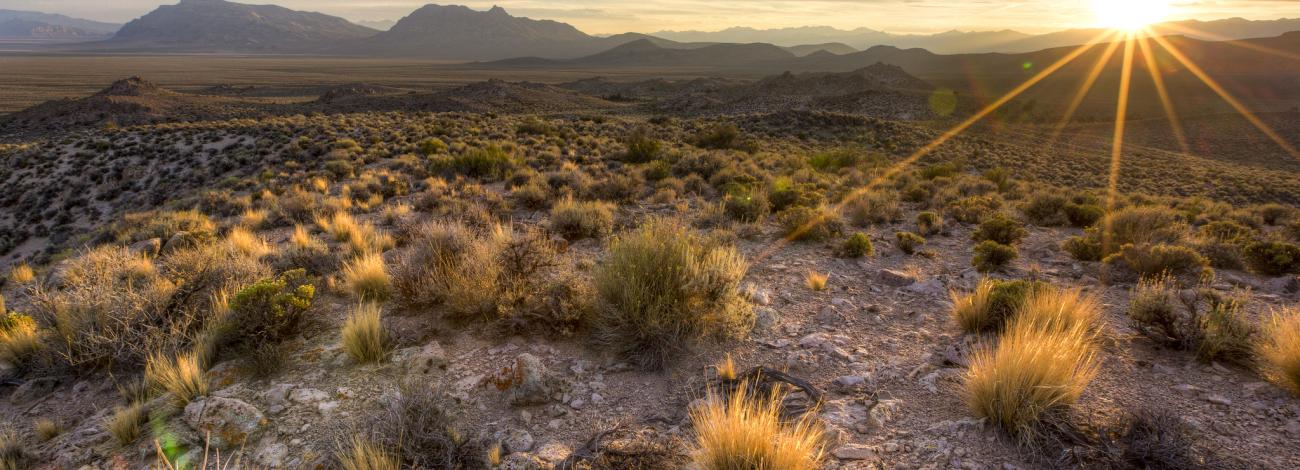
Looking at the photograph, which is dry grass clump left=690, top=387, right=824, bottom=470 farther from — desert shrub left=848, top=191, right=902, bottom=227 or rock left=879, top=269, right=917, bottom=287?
desert shrub left=848, top=191, right=902, bottom=227

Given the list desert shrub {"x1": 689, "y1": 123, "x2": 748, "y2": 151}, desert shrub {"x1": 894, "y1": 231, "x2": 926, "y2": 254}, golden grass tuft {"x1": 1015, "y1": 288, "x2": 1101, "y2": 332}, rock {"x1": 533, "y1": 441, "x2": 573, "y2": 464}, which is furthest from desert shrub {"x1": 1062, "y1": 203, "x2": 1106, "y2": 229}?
desert shrub {"x1": 689, "y1": 123, "x2": 748, "y2": 151}

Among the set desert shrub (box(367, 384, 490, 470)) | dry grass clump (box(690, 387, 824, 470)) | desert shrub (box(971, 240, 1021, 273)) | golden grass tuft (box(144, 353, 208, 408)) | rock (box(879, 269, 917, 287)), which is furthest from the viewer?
desert shrub (box(971, 240, 1021, 273))

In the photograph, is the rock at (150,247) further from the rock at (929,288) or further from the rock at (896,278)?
the rock at (929,288)

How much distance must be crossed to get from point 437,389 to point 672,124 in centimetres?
3351

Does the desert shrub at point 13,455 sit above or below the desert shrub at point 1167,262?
below

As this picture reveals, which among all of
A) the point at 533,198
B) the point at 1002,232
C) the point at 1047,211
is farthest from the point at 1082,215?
the point at 533,198

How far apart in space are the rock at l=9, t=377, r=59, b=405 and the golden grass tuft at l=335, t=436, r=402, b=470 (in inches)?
121

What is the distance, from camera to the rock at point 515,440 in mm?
3162

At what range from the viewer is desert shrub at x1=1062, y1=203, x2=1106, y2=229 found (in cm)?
891

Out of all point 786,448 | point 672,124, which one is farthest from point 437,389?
point 672,124

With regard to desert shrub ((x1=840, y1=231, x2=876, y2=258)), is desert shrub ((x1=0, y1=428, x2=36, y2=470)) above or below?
below

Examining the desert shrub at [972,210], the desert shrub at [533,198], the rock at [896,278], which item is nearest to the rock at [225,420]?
the rock at [896,278]

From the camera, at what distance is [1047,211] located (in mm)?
9430

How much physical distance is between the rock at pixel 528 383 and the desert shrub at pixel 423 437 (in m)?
0.47
